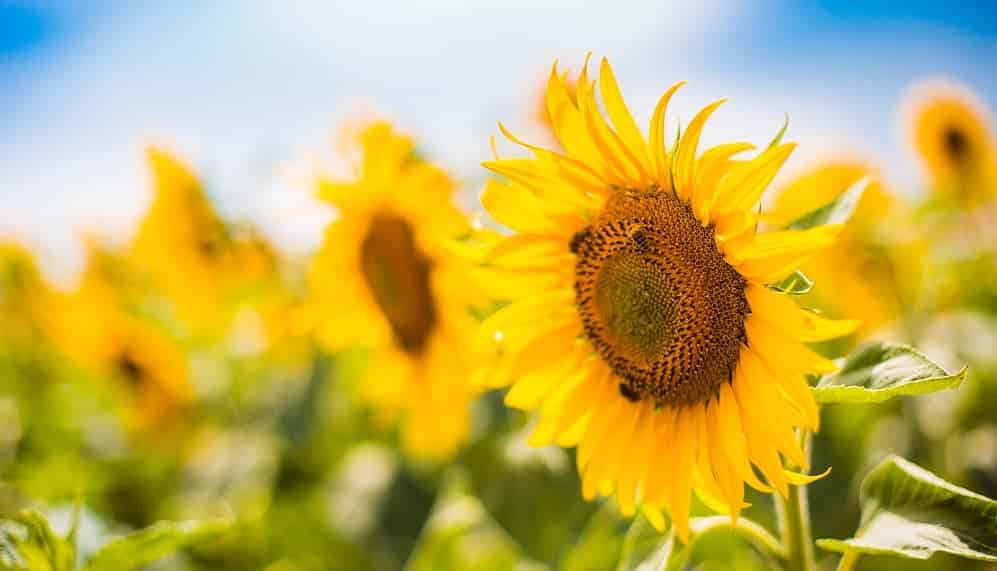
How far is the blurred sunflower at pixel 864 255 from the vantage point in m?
3.19

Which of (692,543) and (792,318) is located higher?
(792,318)

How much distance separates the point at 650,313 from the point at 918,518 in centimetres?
57

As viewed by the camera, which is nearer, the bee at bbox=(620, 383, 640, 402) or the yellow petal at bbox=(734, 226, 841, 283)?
the yellow petal at bbox=(734, 226, 841, 283)

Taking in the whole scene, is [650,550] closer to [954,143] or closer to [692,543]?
[692,543]

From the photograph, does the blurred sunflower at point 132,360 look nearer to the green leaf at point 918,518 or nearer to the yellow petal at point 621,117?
the yellow petal at point 621,117

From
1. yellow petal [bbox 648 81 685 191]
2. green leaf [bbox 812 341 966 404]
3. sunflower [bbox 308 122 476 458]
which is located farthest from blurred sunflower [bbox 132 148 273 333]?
green leaf [bbox 812 341 966 404]

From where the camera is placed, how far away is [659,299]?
1622mm

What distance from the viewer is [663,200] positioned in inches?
60.5

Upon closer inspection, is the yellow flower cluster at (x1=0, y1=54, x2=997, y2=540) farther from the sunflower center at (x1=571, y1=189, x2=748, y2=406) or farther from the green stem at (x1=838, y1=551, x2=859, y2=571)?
the green stem at (x1=838, y1=551, x2=859, y2=571)

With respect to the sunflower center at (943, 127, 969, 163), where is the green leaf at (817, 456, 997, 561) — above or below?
above

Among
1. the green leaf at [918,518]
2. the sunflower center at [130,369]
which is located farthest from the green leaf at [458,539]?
the sunflower center at [130,369]

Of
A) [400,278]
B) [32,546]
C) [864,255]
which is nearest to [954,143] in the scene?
[864,255]

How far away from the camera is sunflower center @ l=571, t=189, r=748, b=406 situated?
149cm

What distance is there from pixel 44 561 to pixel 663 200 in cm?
129
